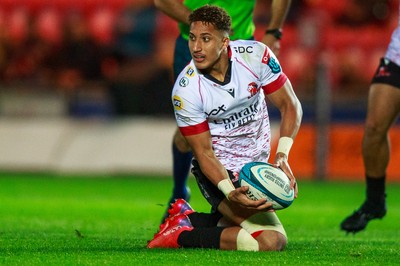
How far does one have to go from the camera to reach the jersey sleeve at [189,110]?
6.36m

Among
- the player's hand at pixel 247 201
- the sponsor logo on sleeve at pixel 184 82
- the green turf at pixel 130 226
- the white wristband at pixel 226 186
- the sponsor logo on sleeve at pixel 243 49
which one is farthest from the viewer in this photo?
the sponsor logo on sleeve at pixel 243 49

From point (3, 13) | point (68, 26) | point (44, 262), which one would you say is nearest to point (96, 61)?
point (68, 26)

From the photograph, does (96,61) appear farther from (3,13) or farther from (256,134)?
(256,134)

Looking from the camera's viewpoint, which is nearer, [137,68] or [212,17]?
[212,17]

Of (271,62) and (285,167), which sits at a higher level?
(271,62)

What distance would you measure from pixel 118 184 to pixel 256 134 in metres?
6.87

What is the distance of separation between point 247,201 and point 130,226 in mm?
2280

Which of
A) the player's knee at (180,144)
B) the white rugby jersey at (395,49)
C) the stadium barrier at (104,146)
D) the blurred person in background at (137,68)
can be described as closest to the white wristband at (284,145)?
the player's knee at (180,144)

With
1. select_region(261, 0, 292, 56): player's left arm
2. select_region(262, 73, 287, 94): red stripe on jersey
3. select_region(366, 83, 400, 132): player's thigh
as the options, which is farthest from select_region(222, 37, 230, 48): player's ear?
select_region(366, 83, 400, 132): player's thigh

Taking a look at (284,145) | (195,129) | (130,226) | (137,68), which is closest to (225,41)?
(195,129)

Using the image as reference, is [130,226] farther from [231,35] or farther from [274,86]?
[274,86]

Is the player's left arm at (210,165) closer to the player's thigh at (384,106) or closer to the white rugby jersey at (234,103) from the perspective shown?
the white rugby jersey at (234,103)

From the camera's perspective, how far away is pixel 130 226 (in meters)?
8.20

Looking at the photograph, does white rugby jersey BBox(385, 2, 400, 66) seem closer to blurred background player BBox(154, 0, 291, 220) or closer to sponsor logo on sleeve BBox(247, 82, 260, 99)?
blurred background player BBox(154, 0, 291, 220)
